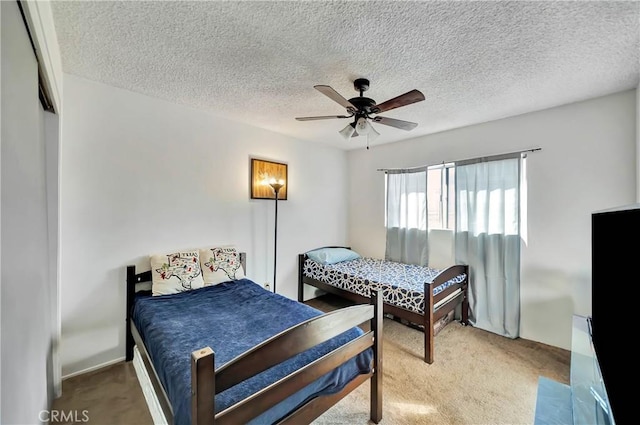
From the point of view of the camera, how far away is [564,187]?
2.60 meters

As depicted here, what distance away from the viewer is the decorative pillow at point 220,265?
275 centimetres

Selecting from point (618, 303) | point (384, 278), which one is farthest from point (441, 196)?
point (618, 303)

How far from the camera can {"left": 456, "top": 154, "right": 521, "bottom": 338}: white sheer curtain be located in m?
2.85

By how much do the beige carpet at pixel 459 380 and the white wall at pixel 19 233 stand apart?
161cm

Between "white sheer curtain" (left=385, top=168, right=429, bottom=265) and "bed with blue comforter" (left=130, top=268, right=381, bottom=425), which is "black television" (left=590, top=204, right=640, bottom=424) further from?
"white sheer curtain" (left=385, top=168, right=429, bottom=265)

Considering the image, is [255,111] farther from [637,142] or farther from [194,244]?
[637,142]

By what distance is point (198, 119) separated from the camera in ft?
9.46

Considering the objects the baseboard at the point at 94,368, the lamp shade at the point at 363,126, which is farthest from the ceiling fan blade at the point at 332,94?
the baseboard at the point at 94,368

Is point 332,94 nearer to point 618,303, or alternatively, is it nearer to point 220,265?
point 618,303

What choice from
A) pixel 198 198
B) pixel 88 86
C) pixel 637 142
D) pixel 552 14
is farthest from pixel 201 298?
pixel 637 142

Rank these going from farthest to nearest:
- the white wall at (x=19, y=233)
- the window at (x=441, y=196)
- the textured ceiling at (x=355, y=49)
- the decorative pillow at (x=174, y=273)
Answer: the window at (x=441, y=196), the decorative pillow at (x=174, y=273), the textured ceiling at (x=355, y=49), the white wall at (x=19, y=233)

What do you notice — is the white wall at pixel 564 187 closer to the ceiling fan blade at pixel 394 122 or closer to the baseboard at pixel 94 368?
the ceiling fan blade at pixel 394 122

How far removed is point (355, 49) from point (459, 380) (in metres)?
2.78

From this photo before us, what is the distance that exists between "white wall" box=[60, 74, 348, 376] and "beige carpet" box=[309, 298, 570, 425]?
1.96m
